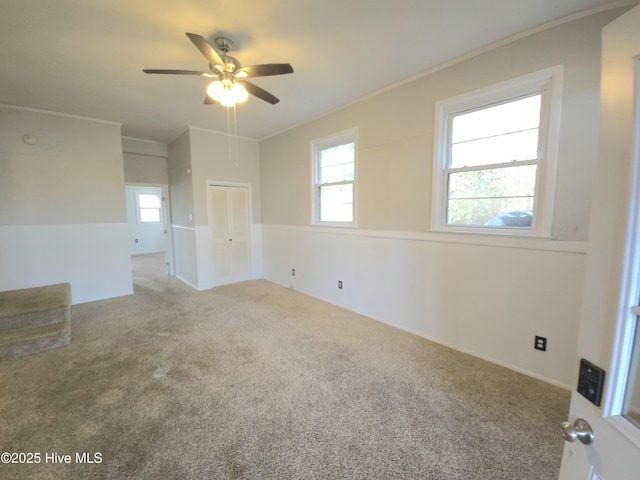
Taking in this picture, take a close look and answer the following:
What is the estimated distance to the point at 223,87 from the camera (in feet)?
7.27

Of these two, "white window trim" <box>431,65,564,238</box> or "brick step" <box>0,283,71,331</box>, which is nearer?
"white window trim" <box>431,65,564,238</box>

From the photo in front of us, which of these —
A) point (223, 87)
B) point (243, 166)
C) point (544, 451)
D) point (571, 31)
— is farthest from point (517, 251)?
point (243, 166)

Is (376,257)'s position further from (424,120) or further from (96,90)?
(96,90)

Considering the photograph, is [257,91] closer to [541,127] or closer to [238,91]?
[238,91]

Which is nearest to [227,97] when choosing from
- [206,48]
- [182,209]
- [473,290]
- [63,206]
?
[206,48]

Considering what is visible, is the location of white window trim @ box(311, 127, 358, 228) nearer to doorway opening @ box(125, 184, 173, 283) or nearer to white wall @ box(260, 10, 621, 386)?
white wall @ box(260, 10, 621, 386)

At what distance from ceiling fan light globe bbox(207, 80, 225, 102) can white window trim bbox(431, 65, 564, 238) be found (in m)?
2.07

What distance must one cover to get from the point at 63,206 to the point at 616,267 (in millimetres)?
5674

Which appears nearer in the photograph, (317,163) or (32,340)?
(32,340)

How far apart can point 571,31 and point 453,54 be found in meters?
0.81

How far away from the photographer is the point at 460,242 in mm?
2562

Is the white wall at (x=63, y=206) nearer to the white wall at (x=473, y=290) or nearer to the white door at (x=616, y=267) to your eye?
the white wall at (x=473, y=290)

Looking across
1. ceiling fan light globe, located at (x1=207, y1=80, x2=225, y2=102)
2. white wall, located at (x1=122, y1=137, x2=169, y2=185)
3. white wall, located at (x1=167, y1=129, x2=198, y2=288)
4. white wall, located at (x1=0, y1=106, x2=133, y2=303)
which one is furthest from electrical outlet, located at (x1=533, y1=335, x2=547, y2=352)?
white wall, located at (x1=122, y1=137, x2=169, y2=185)

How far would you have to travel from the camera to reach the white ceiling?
1856 millimetres
